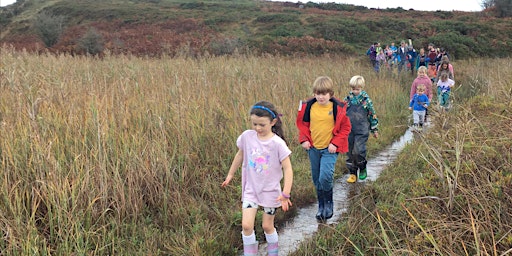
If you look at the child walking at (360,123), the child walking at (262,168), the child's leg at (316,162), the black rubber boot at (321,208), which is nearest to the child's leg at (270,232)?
the child walking at (262,168)

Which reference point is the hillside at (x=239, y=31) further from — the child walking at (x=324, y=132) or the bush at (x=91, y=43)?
the child walking at (x=324, y=132)

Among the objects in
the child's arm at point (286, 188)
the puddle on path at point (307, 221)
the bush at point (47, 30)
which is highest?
the bush at point (47, 30)

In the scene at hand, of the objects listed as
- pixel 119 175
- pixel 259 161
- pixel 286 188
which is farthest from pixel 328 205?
pixel 119 175

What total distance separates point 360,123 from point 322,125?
1.31m

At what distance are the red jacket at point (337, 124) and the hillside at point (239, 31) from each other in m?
15.0

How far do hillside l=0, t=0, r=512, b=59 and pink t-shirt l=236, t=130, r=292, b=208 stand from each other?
51.9 feet

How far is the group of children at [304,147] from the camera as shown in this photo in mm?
2988

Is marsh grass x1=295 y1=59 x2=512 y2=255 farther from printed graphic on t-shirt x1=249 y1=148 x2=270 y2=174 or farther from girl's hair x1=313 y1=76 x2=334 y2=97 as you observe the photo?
girl's hair x1=313 y1=76 x2=334 y2=97

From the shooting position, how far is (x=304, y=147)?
157 inches

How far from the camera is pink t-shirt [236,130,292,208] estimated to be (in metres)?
3.00

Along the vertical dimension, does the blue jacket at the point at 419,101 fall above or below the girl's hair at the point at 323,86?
below

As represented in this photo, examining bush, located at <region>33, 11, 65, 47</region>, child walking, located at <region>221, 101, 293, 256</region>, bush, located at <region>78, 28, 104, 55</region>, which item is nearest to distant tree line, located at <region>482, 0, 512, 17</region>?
bush, located at <region>78, 28, 104, 55</region>

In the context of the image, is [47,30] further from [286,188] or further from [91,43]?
[286,188]

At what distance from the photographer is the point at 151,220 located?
11.8ft
